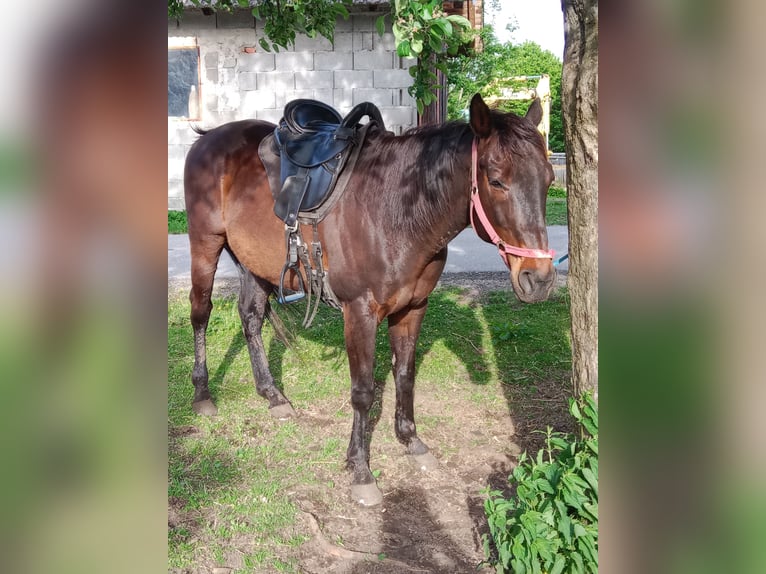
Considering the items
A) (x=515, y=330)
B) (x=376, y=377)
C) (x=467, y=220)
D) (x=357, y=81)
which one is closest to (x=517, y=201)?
(x=467, y=220)

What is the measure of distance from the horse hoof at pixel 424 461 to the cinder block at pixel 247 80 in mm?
8698

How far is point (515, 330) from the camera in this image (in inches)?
215

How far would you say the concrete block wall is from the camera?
1002cm

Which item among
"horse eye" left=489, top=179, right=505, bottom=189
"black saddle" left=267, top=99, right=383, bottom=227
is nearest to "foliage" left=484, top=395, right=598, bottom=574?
"horse eye" left=489, top=179, right=505, bottom=189

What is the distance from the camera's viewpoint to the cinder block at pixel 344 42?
10047 millimetres

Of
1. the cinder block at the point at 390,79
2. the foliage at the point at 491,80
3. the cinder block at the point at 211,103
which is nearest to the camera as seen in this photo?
the cinder block at the point at 390,79

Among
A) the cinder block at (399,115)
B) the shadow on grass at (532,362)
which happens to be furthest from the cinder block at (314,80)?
the shadow on grass at (532,362)

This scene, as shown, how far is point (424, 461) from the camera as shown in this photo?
3.36 m

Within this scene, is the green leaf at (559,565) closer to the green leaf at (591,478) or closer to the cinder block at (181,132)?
the green leaf at (591,478)

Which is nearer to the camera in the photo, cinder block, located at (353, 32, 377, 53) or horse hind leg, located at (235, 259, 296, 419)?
horse hind leg, located at (235, 259, 296, 419)

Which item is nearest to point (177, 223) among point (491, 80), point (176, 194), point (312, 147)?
point (176, 194)

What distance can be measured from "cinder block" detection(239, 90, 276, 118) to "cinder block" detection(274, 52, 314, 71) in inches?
20.7

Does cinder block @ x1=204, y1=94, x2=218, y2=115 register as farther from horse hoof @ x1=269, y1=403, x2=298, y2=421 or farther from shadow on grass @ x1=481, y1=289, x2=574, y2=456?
horse hoof @ x1=269, y1=403, x2=298, y2=421
